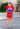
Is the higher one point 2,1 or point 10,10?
point 2,1

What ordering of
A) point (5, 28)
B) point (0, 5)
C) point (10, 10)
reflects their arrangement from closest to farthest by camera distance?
point (5, 28) < point (10, 10) < point (0, 5)

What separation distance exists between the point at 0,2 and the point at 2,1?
0.13ft

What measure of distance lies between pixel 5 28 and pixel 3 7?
71 centimetres

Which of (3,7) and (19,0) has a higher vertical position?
(19,0)

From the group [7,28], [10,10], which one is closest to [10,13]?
[10,10]

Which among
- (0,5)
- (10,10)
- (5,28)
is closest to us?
(5,28)

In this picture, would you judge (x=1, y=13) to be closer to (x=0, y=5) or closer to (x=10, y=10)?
(x=0, y=5)

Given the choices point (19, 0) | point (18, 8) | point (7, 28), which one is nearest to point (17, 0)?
point (19, 0)

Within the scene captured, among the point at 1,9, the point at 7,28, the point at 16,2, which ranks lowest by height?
the point at 7,28

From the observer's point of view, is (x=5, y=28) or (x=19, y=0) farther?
(x=19, y=0)

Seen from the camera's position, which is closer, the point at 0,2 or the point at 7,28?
the point at 7,28

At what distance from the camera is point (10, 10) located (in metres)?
1.03

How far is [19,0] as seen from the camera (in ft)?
4.63

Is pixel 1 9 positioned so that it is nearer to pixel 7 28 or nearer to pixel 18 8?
pixel 18 8
